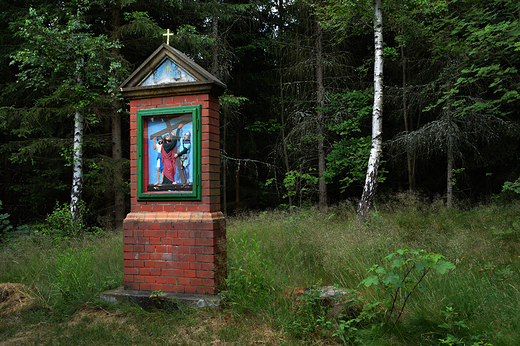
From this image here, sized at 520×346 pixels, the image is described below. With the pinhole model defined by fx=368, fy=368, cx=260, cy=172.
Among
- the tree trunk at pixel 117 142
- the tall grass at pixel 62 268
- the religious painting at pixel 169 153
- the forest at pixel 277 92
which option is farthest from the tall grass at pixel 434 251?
the tree trunk at pixel 117 142

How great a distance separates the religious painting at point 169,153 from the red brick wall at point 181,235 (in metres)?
0.10

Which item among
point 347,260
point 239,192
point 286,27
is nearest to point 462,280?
point 347,260

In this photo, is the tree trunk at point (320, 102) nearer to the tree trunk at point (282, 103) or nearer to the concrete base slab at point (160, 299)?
the tree trunk at point (282, 103)

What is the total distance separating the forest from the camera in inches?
367

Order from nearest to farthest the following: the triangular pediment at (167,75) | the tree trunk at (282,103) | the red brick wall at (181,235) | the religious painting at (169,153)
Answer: the red brick wall at (181,235) < the religious painting at (169,153) < the triangular pediment at (167,75) < the tree trunk at (282,103)

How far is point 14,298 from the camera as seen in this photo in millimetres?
5336

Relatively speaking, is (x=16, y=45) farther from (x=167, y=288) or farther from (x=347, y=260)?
(x=347, y=260)

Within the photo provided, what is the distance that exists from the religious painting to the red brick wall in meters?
0.10

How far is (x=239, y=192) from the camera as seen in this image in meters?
17.1

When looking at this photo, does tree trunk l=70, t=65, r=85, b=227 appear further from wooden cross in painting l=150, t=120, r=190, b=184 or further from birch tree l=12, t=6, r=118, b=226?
wooden cross in painting l=150, t=120, r=190, b=184

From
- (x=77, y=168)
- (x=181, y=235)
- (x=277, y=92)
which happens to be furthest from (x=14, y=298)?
(x=277, y=92)

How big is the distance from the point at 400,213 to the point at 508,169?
740 centimetres

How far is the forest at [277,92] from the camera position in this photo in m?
9.31

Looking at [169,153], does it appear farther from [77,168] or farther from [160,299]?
[77,168]
